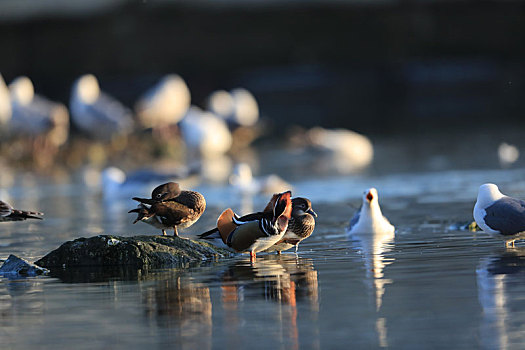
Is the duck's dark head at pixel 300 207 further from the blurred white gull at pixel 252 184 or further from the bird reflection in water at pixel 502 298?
the blurred white gull at pixel 252 184

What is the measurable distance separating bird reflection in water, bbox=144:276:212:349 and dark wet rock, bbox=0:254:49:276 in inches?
54.0

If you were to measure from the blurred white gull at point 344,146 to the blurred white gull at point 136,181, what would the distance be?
563cm

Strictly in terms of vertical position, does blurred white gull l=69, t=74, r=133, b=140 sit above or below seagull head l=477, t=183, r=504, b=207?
above

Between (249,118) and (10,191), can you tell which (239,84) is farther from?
(10,191)

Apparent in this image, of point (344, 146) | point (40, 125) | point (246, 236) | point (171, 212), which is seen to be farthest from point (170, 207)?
point (40, 125)

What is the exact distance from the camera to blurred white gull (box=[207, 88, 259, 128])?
31953 millimetres

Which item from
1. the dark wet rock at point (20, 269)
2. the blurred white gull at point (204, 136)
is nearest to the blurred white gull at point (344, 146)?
the blurred white gull at point (204, 136)

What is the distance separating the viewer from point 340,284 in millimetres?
8500

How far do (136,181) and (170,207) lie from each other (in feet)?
26.5

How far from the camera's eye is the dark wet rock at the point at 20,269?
32.3 feet

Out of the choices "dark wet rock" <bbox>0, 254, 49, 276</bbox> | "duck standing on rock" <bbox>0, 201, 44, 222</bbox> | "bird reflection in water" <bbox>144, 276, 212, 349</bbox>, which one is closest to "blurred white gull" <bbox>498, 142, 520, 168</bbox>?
"duck standing on rock" <bbox>0, 201, 44, 222</bbox>

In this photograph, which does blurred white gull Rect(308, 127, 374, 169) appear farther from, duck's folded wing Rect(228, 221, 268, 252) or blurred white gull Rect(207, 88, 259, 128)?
duck's folded wing Rect(228, 221, 268, 252)

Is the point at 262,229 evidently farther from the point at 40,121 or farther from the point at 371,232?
the point at 40,121

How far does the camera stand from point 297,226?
1020 cm
